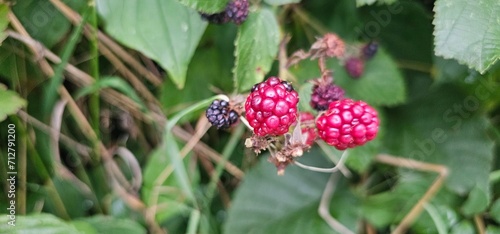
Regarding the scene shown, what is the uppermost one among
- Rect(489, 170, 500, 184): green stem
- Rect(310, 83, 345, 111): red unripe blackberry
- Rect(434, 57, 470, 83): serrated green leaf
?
Rect(310, 83, 345, 111): red unripe blackberry

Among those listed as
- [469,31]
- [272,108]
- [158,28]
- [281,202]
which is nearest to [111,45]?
[158,28]

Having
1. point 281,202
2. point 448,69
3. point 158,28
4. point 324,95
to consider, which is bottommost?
point 281,202

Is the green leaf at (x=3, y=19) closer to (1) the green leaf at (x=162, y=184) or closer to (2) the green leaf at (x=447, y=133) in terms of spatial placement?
(1) the green leaf at (x=162, y=184)

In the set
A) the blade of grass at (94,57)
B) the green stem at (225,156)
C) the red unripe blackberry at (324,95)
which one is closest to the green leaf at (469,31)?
the red unripe blackberry at (324,95)

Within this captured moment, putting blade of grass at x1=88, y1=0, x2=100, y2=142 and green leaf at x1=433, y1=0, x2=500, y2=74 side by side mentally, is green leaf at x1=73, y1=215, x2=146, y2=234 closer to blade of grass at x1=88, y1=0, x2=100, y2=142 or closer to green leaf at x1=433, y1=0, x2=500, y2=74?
blade of grass at x1=88, y1=0, x2=100, y2=142

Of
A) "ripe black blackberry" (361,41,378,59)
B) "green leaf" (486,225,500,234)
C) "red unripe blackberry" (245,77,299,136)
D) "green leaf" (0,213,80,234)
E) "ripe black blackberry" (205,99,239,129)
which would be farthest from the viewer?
"ripe black blackberry" (361,41,378,59)

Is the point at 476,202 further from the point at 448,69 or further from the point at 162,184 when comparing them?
the point at 162,184

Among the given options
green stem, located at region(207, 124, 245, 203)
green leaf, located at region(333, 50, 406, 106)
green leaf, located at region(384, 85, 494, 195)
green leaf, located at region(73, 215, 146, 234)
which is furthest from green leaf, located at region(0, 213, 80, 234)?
green leaf, located at region(384, 85, 494, 195)

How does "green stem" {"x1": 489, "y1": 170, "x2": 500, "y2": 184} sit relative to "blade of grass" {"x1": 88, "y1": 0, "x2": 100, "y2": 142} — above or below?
below
